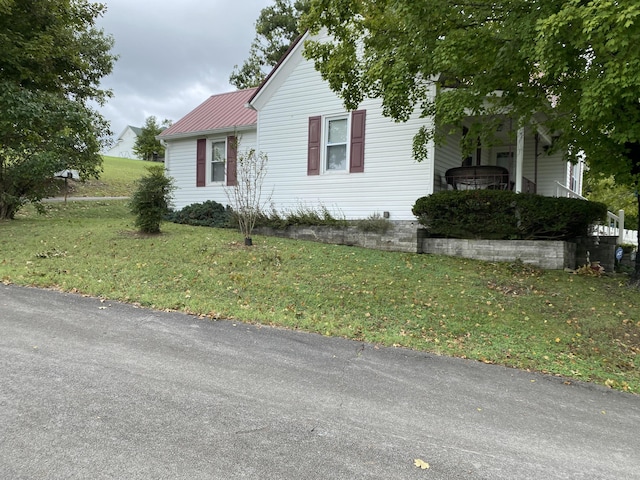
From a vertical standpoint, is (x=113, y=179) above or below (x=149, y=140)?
below

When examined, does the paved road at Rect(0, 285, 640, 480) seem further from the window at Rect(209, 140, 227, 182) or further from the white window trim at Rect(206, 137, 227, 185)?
the window at Rect(209, 140, 227, 182)

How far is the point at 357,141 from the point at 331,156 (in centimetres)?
102

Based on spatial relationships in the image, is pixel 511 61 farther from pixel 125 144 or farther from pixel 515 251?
pixel 125 144

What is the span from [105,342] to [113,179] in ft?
96.7

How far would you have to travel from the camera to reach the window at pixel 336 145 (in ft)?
41.0

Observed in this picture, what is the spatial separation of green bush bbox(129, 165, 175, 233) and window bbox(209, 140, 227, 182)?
4841mm

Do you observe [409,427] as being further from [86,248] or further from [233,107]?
[233,107]

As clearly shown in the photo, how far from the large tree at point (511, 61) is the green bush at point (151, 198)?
14.8ft

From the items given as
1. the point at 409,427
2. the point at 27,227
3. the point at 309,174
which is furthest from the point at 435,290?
the point at 27,227

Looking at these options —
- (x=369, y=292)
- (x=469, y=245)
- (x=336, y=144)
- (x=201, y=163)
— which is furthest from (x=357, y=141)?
(x=201, y=163)

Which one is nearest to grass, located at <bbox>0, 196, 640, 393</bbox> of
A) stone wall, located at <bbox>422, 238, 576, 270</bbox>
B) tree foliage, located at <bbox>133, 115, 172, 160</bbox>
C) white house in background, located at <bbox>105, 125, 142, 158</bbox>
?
stone wall, located at <bbox>422, 238, 576, 270</bbox>

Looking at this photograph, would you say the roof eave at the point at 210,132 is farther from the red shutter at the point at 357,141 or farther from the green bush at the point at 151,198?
the green bush at the point at 151,198

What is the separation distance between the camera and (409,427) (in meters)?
3.23

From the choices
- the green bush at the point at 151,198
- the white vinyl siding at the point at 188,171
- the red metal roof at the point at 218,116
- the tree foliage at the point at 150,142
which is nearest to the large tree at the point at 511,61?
the green bush at the point at 151,198
